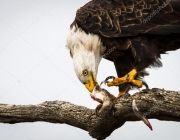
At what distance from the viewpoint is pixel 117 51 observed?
7.16 metres

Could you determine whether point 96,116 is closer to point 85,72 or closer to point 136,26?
point 85,72

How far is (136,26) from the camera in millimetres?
6785

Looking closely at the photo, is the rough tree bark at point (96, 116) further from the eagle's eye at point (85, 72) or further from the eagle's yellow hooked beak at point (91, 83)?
the eagle's eye at point (85, 72)

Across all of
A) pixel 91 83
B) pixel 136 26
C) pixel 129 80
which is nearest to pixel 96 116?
pixel 91 83

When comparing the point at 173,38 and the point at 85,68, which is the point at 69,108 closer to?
the point at 85,68

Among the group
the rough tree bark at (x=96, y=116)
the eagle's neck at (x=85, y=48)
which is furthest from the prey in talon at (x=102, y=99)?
the eagle's neck at (x=85, y=48)

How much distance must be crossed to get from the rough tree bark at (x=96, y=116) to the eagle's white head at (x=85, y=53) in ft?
1.57

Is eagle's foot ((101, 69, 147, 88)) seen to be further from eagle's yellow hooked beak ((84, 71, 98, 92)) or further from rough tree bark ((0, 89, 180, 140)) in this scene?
rough tree bark ((0, 89, 180, 140))

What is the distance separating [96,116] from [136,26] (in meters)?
1.55

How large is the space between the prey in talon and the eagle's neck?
1.57 feet

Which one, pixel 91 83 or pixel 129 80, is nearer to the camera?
pixel 129 80

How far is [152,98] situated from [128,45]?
1270mm

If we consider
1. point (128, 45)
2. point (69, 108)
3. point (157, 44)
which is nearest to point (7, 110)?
point (69, 108)

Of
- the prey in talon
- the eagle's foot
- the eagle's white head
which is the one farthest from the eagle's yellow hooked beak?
the eagle's foot
